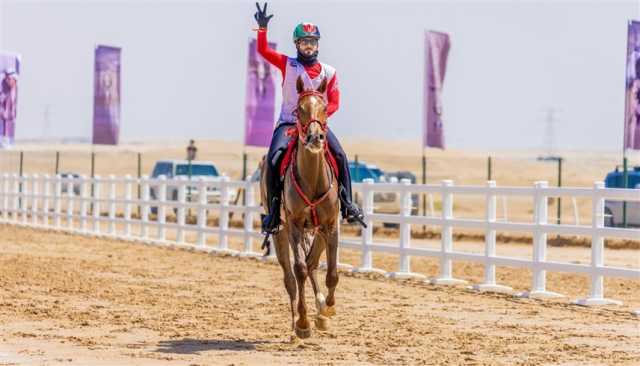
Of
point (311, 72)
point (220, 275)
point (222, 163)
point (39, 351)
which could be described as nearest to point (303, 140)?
point (311, 72)

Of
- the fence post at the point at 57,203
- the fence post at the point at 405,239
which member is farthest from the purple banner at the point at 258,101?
the fence post at the point at 405,239

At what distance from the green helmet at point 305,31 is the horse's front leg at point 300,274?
179 centimetres

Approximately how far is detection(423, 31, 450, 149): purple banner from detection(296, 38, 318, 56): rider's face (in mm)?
20241

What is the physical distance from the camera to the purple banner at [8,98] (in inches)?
1734

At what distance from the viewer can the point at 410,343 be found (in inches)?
470

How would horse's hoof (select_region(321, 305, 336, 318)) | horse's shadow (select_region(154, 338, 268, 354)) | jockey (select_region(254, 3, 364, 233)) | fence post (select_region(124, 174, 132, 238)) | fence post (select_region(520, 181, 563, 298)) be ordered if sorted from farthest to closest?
1. fence post (select_region(124, 174, 132, 238))
2. fence post (select_region(520, 181, 563, 298))
3. horse's hoof (select_region(321, 305, 336, 318))
4. jockey (select_region(254, 3, 364, 233))
5. horse's shadow (select_region(154, 338, 268, 354))

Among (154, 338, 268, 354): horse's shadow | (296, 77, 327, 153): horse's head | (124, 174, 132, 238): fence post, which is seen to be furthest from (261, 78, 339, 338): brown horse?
(124, 174, 132, 238): fence post

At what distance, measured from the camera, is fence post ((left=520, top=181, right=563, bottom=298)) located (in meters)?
17.0

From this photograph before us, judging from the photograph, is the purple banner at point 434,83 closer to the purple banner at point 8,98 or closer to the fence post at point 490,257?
the fence post at point 490,257

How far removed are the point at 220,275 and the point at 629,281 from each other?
620 cm

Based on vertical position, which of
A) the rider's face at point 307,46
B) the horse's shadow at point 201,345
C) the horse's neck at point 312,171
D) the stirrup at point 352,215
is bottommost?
the horse's shadow at point 201,345

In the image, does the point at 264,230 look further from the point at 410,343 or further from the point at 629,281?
the point at 629,281

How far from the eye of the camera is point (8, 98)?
4403cm

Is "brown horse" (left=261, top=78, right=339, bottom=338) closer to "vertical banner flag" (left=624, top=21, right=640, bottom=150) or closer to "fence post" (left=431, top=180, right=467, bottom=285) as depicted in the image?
"fence post" (left=431, top=180, right=467, bottom=285)
